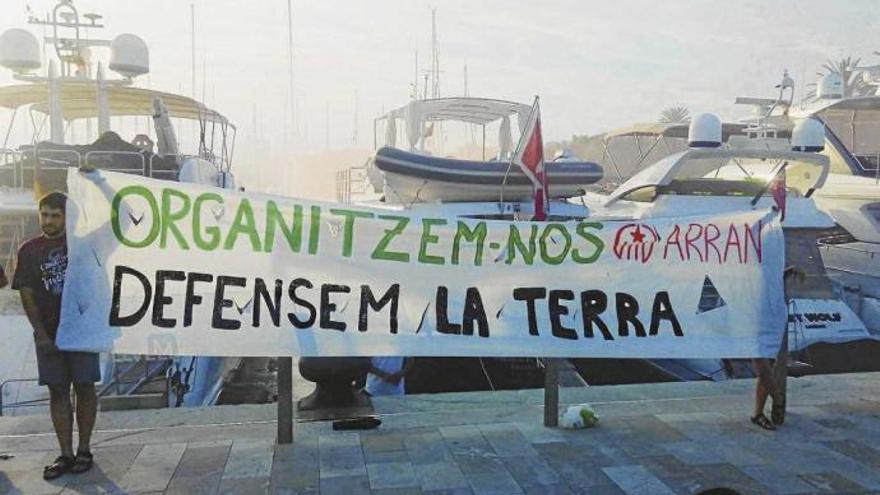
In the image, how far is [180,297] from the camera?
473 centimetres

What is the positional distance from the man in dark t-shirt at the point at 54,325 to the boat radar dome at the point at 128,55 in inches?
402

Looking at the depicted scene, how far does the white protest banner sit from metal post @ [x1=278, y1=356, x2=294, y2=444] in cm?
31

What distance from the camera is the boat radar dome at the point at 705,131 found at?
16188 mm

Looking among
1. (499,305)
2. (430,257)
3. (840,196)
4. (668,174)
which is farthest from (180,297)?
(840,196)

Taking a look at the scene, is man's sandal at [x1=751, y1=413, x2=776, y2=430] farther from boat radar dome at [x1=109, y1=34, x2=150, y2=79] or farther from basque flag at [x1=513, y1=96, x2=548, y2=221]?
boat radar dome at [x1=109, y1=34, x2=150, y2=79]

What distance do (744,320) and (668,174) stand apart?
29.9 feet

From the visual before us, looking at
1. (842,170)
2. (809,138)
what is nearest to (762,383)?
(809,138)

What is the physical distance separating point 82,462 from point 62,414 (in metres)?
0.36

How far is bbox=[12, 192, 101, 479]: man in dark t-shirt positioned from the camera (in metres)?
4.49

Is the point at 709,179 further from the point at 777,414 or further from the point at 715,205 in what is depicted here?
the point at 777,414

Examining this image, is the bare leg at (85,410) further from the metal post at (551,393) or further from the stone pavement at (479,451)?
the metal post at (551,393)

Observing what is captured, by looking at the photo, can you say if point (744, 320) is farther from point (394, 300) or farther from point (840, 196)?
point (840, 196)

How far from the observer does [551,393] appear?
5.60 m

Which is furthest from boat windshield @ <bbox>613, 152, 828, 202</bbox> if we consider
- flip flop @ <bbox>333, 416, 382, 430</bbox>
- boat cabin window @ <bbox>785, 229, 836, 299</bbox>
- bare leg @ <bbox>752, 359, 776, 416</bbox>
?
flip flop @ <bbox>333, 416, 382, 430</bbox>
